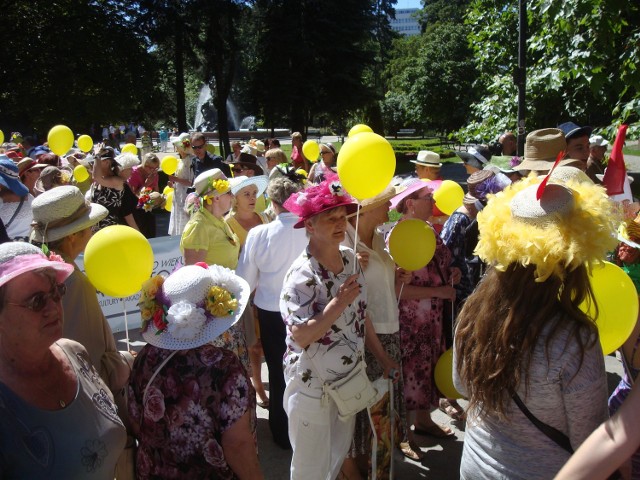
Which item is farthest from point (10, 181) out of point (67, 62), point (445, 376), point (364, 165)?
point (67, 62)

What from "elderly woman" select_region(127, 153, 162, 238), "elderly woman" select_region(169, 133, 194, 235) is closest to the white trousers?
"elderly woman" select_region(127, 153, 162, 238)

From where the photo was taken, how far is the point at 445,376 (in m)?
3.86

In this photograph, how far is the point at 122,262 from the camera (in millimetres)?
3078

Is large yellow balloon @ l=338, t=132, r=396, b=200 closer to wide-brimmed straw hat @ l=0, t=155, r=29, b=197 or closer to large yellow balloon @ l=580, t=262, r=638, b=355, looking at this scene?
large yellow balloon @ l=580, t=262, r=638, b=355

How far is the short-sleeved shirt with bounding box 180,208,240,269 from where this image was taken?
A: 4.37 metres

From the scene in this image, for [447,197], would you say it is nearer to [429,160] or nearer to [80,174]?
[429,160]

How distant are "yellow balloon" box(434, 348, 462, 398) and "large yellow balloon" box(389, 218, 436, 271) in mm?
677

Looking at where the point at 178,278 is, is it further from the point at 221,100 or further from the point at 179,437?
the point at 221,100

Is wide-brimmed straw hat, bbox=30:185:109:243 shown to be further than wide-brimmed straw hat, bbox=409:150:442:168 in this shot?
No

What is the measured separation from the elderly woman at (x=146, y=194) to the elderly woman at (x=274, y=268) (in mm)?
3491

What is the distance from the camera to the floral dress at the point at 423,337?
416cm

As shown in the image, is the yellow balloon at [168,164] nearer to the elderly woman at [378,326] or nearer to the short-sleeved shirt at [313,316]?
the elderly woman at [378,326]

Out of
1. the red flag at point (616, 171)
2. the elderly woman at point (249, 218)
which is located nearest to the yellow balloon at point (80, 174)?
the elderly woman at point (249, 218)

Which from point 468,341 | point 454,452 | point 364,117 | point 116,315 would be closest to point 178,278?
point 468,341
